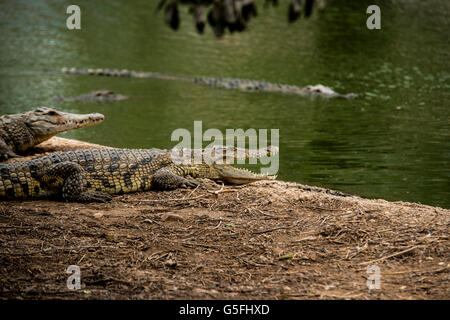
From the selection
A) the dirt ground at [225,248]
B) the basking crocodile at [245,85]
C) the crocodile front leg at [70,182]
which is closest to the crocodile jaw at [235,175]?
the dirt ground at [225,248]

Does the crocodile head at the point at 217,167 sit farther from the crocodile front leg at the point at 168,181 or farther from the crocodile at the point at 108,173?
the crocodile front leg at the point at 168,181

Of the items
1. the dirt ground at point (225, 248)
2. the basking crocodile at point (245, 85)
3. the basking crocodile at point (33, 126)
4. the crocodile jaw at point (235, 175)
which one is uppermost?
the basking crocodile at point (245, 85)

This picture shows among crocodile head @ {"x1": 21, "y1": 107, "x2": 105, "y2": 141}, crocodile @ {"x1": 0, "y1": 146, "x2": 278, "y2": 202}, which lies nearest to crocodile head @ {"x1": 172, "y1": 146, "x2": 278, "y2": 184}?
crocodile @ {"x1": 0, "y1": 146, "x2": 278, "y2": 202}

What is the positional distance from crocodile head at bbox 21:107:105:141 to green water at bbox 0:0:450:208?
1.28 metres

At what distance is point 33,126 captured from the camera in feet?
23.5

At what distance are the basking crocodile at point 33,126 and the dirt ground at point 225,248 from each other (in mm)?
2471

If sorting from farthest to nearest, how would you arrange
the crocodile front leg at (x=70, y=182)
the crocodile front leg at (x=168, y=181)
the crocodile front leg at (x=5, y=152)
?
the crocodile front leg at (x=5, y=152) → the crocodile front leg at (x=168, y=181) → the crocodile front leg at (x=70, y=182)

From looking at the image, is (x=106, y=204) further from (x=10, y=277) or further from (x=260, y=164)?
(x=260, y=164)

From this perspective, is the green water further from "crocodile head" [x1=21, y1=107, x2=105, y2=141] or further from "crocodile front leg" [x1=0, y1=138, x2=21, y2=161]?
"crocodile front leg" [x1=0, y1=138, x2=21, y2=161]

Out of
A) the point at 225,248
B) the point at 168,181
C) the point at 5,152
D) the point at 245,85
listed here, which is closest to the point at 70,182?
the point at 168,181

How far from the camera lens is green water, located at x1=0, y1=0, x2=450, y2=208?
7871 mm

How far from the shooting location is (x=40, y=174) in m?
5.00

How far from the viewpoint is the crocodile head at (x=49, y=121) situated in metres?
7.19
